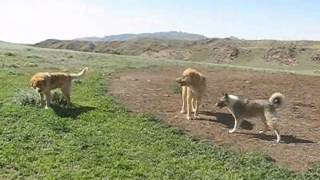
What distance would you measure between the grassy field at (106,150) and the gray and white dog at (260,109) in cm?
155

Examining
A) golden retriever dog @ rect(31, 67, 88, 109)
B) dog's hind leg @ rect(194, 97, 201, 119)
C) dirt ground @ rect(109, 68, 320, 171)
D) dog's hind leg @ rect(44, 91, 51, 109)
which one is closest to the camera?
dirt ground @ rect(109, 68, 320, 171)

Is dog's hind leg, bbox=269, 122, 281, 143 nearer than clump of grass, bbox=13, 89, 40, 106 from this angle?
Yes

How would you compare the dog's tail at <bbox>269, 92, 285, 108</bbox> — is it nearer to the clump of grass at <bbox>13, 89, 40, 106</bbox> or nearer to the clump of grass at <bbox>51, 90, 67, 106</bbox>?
the clump of grass at <bbox>51, 90, 67, 106</bbox>

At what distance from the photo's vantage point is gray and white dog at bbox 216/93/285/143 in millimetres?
13492

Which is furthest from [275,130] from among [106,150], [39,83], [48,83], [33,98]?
[33,98]

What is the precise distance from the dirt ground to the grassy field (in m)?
0.59

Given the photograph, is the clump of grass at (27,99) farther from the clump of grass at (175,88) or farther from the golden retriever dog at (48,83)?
the clump of grass at (175,88)

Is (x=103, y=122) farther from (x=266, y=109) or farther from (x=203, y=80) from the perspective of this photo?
(x=266, y=109)

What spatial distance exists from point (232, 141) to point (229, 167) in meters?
1.65

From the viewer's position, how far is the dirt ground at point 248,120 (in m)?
12.6

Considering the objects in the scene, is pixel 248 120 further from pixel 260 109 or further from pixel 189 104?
pixel 189 104

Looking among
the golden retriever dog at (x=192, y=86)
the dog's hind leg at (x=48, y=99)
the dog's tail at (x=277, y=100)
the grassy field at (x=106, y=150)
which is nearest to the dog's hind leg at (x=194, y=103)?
the golden retriever dog at (x=192, y=86)

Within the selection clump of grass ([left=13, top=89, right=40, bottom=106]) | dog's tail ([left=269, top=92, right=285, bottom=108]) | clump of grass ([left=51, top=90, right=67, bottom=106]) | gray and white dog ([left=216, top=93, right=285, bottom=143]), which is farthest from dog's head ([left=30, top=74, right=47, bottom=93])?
dog's tail ([left=269, top=92, right=285, bottom=108])

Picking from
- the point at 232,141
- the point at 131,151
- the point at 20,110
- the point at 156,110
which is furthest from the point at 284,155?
the point at 20,110
